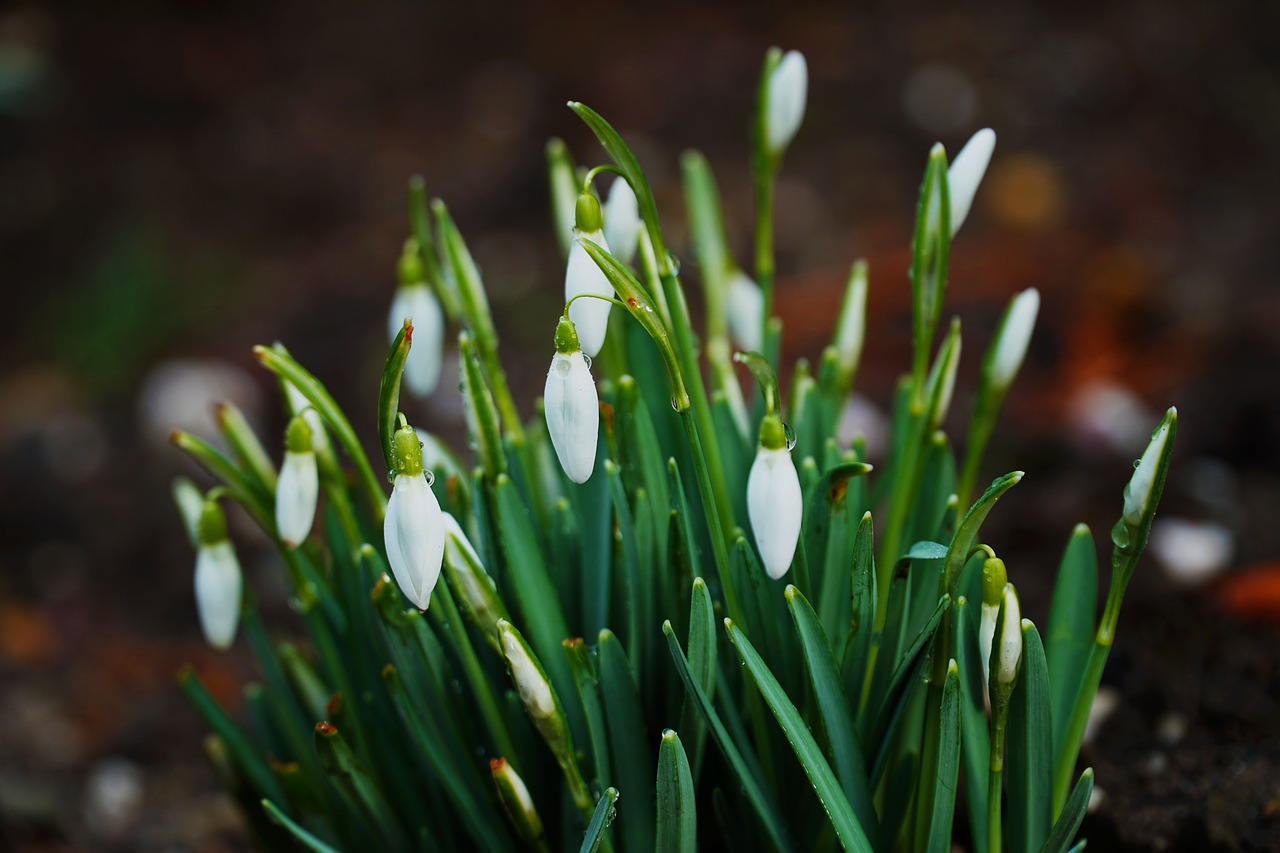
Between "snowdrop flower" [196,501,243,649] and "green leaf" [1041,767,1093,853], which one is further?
"snowdrop flower" [196,501,243,649]

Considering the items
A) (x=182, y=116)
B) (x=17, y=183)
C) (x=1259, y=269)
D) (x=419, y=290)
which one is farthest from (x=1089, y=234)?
(x=17, y=183)

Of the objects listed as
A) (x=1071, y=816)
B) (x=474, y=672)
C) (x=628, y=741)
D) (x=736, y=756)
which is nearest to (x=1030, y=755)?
(x=1071, y=816)

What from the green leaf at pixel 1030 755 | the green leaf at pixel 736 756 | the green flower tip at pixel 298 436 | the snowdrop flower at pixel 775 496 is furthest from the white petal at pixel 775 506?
the green flower tip at pixel 298 436

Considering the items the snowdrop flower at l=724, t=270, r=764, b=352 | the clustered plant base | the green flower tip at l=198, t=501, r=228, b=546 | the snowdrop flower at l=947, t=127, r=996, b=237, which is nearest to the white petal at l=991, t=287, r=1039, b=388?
the clustered plant base

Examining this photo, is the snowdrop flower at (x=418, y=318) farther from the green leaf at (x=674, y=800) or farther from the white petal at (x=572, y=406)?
the green leaf at (x=674, y=800)

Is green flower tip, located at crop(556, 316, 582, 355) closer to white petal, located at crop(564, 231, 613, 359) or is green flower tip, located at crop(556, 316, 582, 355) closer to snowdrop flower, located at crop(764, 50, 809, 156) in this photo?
white petal, located at crop(564, 231, 613, 359)

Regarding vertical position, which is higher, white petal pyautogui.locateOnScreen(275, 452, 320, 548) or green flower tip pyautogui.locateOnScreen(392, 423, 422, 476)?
white petal pyautogui.locateOnScreen(275, 452, 320, 548)

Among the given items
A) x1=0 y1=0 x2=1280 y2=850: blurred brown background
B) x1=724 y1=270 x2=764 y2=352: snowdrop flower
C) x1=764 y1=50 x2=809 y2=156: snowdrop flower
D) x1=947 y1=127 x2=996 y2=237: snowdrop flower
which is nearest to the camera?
x1=947 y1=127 x2=996 y2=237: snowdrop flower
